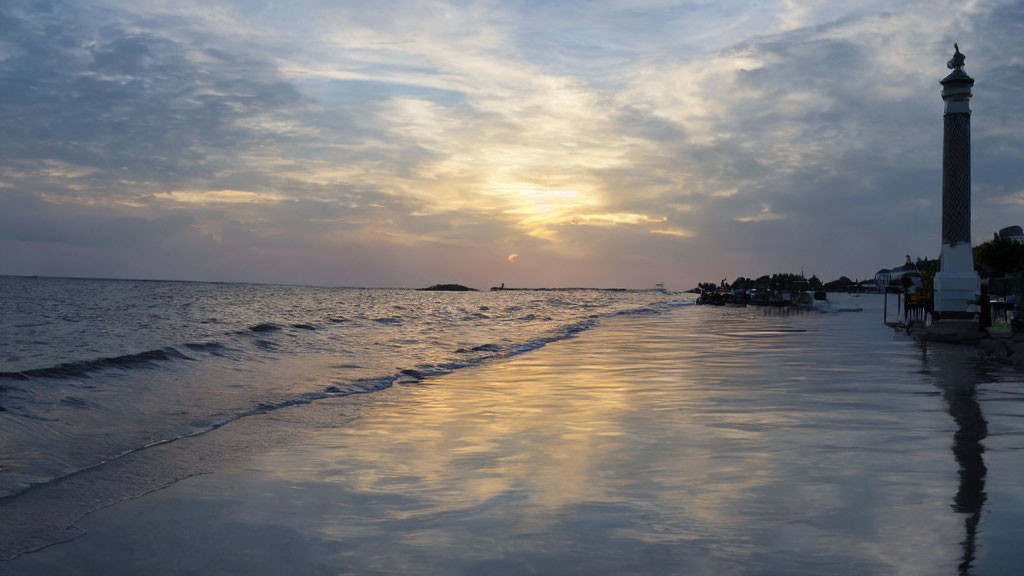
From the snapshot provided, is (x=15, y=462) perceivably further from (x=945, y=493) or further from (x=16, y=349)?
(x=16, y=349)

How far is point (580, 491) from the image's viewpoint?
6.05 m

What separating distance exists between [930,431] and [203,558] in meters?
7.72

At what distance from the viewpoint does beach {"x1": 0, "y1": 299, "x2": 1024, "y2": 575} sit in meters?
4.54

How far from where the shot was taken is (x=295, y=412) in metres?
11.1

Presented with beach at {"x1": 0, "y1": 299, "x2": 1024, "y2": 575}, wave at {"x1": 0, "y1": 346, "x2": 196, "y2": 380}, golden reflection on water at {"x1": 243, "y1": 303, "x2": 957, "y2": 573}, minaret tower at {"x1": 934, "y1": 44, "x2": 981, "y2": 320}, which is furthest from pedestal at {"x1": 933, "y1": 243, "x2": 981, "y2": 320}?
wave at {"x1": 0, "y1": 346, "x2": 196, "y2": 380}

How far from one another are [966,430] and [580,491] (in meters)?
5.23

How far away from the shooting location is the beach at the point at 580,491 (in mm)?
4539

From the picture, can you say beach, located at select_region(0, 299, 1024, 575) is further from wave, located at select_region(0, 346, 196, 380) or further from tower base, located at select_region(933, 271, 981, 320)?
tower base, located at select_region(933, 271, 981, 320)

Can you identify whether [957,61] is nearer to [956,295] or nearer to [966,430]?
[956,295]

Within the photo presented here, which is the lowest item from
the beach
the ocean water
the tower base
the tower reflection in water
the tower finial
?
the ocean water

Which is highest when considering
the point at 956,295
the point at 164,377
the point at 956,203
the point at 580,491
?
the point at 956,203

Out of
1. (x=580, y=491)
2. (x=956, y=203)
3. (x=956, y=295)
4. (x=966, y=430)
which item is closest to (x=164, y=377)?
(x=580, y=491)

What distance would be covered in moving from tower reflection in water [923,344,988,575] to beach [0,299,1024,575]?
4 cm

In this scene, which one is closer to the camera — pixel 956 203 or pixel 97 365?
pixel 97 365
